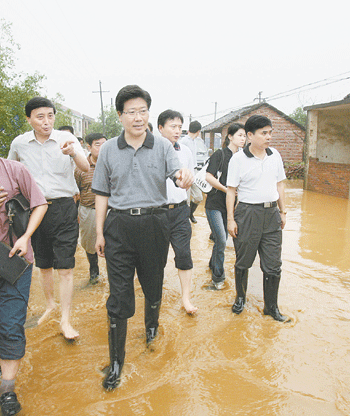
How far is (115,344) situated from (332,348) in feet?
6.13

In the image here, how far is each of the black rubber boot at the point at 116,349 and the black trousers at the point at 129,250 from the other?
0.07 m

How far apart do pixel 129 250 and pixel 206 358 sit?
118 centimetres

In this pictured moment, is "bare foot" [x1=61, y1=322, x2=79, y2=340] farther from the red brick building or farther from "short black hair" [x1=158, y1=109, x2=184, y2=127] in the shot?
the red brick building

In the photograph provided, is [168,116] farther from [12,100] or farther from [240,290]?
[12,100]

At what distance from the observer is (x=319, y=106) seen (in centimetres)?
1446

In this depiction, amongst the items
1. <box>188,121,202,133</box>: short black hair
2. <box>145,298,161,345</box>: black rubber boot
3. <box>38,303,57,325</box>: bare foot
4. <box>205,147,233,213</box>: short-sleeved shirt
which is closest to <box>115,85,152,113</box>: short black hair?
<box>145,298,161,345</box>: black rubber boot

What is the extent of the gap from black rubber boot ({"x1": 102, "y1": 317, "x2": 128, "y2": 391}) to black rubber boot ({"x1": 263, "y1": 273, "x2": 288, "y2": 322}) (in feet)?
5.31

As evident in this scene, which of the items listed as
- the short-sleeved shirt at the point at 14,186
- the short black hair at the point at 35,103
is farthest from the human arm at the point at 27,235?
the short black hair at the point at 35,103

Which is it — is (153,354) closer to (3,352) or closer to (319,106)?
(3,352)

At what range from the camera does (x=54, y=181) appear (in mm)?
3594

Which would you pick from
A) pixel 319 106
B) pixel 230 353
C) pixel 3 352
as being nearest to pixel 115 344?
pixel 3 352

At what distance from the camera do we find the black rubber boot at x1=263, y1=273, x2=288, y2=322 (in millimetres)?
3832

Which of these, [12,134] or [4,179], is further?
[12,134]

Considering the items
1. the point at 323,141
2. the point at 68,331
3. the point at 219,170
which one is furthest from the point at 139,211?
the point at 323,141
